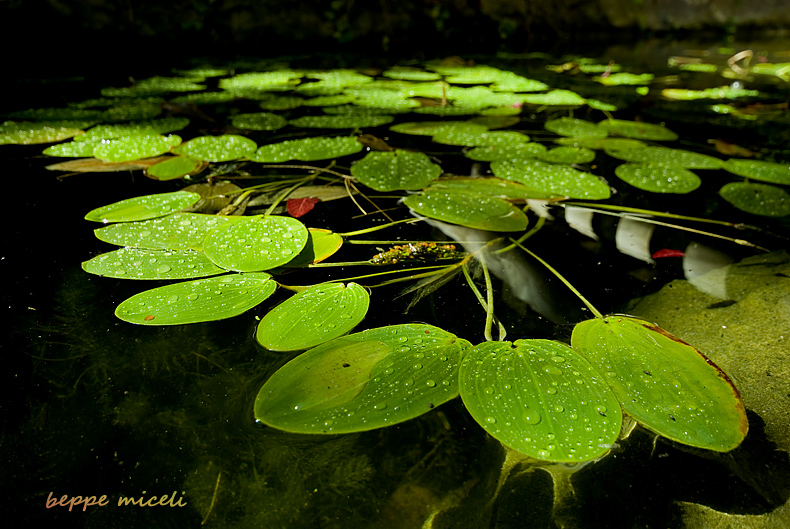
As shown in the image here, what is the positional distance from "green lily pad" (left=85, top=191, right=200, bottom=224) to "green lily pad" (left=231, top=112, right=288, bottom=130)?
0.52 metres

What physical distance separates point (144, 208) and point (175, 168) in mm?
246

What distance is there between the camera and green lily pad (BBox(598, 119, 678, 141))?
1238 millimetres

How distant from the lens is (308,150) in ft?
3.27

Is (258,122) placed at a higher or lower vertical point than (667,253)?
higher

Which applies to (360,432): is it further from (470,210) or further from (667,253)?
(667,253)

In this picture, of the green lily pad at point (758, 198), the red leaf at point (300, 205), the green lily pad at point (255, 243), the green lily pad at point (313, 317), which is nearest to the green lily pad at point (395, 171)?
the red leaf at point (300, 205)

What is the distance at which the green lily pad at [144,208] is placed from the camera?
27.3 inches

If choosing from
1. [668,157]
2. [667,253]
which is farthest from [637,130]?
[667,253]

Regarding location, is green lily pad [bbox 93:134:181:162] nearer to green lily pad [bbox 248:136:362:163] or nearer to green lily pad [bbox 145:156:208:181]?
green lily pad [bbox 145:156:208:181]

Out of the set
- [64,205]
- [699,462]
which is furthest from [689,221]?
[64,205]

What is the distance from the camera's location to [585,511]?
35cm

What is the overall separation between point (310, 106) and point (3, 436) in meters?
1.36

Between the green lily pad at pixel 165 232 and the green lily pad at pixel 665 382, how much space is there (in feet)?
1.73

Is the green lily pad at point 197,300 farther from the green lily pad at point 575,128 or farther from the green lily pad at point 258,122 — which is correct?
the green lily pad at point 575,128
